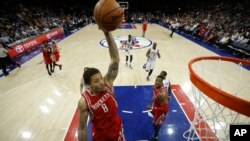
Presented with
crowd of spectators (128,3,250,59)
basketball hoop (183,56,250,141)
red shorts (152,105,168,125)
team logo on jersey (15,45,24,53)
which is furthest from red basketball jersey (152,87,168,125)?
team logo on jersey (15,45,24,53)

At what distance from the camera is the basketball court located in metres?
4.69

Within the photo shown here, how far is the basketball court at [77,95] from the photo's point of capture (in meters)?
4.69

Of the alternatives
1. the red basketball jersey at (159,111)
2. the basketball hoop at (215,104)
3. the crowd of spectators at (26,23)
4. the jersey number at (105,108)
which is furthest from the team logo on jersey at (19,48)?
the jersey number at (105,108)

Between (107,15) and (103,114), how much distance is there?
1342mm

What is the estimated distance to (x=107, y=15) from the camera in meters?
2.61

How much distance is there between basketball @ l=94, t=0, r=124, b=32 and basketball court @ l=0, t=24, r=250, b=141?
2783 mm

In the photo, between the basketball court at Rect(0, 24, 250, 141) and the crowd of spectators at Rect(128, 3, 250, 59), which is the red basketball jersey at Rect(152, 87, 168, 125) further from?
the crowd of spectators at Rect(128, 3, 250, 59)

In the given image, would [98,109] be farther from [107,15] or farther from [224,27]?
[224,27]

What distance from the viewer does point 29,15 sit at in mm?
19422

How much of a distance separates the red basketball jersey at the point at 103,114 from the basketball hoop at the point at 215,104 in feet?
4.90

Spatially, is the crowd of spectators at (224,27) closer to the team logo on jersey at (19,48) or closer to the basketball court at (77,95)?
the basketball court at (77,95)

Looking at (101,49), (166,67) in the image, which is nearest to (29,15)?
(101,49)

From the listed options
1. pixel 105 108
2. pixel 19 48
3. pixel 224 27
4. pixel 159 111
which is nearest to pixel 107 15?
pixel 105 108

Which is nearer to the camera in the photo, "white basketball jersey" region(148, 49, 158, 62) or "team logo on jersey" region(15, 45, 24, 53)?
"white basketball jersey" region(148, 49, 158, 62)
